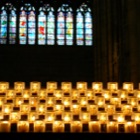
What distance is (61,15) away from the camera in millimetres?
27188

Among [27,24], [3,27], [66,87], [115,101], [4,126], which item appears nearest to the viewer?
[4,126]

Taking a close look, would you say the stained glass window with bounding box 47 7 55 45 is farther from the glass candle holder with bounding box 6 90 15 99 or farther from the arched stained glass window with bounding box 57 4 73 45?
the glass candle holder with bounding box 6 90 15 99

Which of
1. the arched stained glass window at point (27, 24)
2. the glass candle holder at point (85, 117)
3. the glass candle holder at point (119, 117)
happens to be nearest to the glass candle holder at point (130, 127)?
the glass candle holder at point (119, 117)

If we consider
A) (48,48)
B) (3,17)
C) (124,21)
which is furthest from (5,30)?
(124,21)

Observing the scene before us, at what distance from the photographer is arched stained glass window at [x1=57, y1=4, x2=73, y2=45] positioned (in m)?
26.7

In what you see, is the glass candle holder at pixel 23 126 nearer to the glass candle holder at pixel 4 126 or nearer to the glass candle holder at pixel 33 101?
the glass candle holder at pixel 4 126

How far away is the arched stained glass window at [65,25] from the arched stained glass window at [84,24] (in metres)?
0.47

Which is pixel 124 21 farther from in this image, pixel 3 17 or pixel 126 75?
pixel 3 17

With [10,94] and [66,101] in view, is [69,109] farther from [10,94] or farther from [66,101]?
[10,94]

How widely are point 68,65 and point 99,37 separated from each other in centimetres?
461

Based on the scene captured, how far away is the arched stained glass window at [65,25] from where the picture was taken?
87.7ft

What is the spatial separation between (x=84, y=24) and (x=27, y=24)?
3813mm

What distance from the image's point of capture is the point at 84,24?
2705 centimetres

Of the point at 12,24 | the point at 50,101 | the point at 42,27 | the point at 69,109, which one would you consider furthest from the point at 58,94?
the point at 12,24
